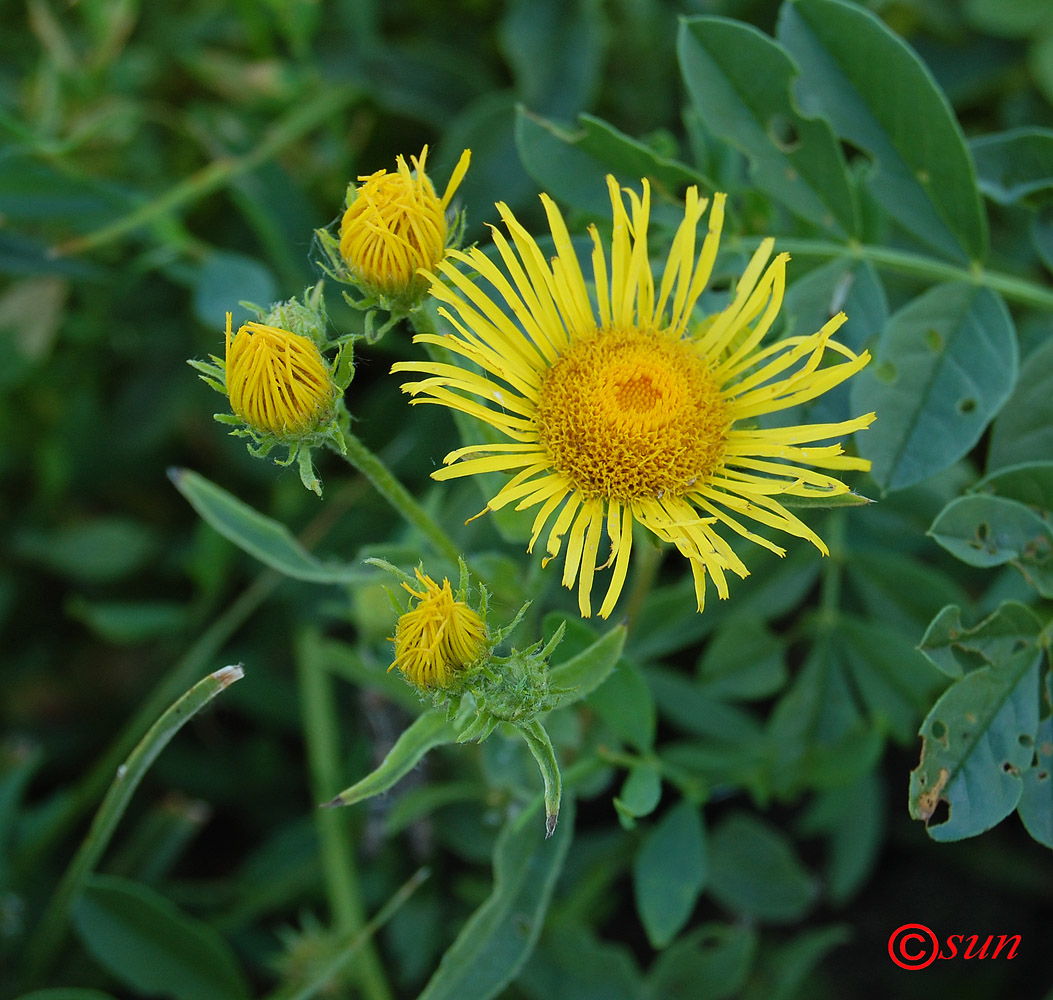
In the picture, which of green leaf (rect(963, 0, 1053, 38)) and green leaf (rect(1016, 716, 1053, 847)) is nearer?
green leaf (rect(1016, 716, 1053, 847))

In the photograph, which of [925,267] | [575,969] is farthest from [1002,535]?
[575,969]

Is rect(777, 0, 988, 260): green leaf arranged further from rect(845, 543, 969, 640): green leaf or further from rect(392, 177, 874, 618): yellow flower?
rect(845, 543, 969, 640): green leaf

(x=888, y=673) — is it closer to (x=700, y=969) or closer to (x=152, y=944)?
(x=700, y=969)

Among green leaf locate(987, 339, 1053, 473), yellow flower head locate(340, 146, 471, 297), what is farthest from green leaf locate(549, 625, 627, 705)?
green leaf locate(987, 339, 1053, 473)

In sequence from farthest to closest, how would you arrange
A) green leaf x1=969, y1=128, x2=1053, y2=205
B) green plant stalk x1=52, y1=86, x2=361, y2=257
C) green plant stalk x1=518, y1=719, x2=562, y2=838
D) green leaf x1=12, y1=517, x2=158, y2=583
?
green leaf x1=12, y1=517, x2=158, y2=583 → green plant stalk x1=52, y1=86, x2=361, y2=257 → green leaf x1=969, y1=128, x2=1053, y2=205 → green plant stalk x1=518, y1=719, x2=562, y2=838

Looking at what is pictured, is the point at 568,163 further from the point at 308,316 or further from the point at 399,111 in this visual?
the point at 399,111

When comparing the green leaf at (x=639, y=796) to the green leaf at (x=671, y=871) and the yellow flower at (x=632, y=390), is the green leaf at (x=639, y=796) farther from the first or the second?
the green leaf at (x=671, y=871)
